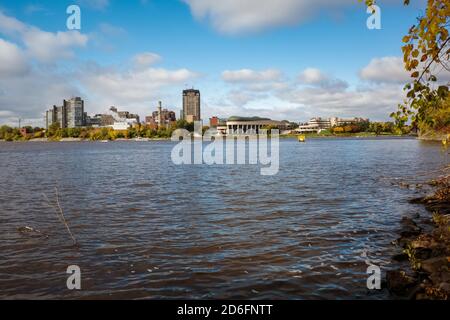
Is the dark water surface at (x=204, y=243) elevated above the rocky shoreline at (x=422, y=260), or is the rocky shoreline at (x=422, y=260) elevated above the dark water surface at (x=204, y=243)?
the rocky shoreline at (x=422, y=260)

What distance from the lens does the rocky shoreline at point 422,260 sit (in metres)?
10.4

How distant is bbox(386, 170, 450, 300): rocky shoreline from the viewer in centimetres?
1038

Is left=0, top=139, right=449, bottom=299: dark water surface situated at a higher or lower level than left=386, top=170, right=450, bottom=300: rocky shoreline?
lower

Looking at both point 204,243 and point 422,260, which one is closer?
point 422,260

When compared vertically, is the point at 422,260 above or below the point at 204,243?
above

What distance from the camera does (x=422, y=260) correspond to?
13.0 m

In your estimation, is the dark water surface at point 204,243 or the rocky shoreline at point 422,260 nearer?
the rocky shoreline at point 422,260

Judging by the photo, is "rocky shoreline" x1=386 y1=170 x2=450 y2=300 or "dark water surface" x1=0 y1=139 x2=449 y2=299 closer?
"rocky shoreline" x1=386 y1=170 x2=450 y2=300

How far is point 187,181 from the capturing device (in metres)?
40.3

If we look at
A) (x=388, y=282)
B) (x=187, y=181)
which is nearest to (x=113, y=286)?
(x=388, y=282)
